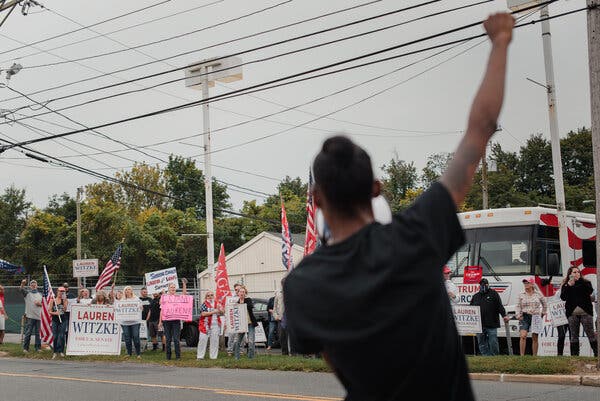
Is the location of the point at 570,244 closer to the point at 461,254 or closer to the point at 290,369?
the point at 461,254

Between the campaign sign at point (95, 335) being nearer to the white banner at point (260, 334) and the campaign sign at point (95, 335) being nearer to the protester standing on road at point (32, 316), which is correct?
the protester standing on road at point (32, 316)

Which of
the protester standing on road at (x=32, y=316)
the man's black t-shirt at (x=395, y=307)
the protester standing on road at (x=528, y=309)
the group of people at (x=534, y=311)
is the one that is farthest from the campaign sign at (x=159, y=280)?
the man's black t-shirt at (x=395, y=307)

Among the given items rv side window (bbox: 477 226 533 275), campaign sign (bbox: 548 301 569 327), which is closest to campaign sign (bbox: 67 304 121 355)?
rv side window (bbox: 477 226 533 275)

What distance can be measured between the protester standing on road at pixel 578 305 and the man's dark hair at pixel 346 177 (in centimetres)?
1510

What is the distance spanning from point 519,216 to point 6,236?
198 ft

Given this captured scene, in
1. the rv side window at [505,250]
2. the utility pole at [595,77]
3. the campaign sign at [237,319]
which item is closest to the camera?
the utility pole at [595,77]

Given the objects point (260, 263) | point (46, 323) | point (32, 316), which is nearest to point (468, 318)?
point (46, 323)

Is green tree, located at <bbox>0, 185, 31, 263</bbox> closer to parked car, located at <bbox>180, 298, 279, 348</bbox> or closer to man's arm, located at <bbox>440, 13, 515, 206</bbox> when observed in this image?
parked car, located at <bbox>180, 298, 279, 348</bbox>

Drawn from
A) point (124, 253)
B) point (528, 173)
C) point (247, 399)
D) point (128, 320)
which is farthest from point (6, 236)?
point (247, 399)

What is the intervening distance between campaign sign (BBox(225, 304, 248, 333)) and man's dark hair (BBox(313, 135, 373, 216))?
17259 mm

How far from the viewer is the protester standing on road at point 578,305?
1617cm

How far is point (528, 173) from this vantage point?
206 ft

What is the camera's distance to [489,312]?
1736 cm

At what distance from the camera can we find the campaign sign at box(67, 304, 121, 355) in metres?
21.4
